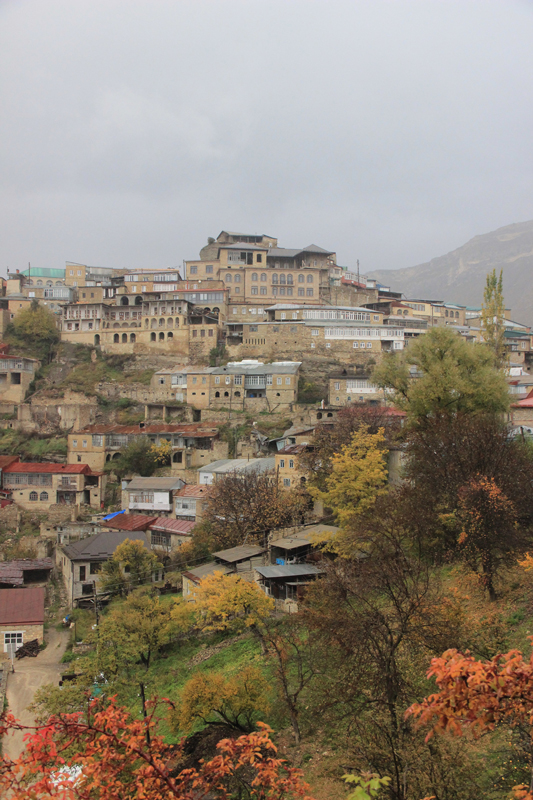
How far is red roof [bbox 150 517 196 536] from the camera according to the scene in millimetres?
35669

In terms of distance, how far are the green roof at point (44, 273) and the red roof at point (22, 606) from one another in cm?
5664

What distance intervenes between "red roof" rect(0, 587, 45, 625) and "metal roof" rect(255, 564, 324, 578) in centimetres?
1051

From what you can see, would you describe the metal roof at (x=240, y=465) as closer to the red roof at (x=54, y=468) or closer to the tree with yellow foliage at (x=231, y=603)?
the red roof at (x=54, y=468)

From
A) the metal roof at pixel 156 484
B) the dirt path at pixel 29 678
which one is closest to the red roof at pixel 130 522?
the metal roof at pixel 156 484

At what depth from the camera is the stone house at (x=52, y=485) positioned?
4178 cm

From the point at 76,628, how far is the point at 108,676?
360 inches

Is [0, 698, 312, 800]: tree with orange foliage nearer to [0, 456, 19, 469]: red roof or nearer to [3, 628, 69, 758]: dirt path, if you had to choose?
[3, 628, 69, 758]: dirt path

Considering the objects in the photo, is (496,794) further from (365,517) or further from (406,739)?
(365,517)

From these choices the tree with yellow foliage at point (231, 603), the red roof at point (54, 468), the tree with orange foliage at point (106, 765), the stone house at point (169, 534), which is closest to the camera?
the tree with orange foliage at point (106, 765)

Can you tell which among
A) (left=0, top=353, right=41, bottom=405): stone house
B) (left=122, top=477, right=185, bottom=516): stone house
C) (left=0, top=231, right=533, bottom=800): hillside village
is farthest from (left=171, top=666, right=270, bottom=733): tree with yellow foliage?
(left=0, top=353, right=41, bottom=405): stone house

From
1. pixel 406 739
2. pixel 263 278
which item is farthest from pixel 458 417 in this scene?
pixel 263 278

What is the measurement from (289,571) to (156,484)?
1795cm

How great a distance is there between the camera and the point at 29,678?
926 inches

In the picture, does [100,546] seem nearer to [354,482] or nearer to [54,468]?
[54,468]
